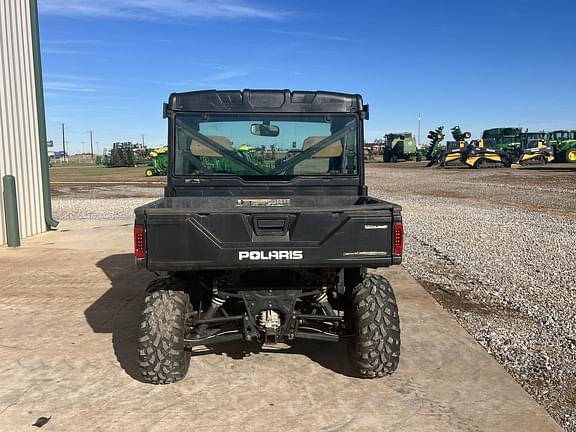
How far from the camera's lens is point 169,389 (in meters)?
3.84

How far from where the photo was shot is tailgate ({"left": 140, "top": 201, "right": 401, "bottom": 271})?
3.50 meters

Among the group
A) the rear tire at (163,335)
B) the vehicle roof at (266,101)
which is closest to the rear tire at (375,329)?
the rear tire at (163,335)

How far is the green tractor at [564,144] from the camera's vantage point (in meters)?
41.3

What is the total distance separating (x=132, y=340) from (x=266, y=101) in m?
2.55

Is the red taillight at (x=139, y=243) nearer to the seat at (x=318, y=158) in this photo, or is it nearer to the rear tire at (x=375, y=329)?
the rear tire at (x=375, y=329)

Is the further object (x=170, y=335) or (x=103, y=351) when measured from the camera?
(x=103, y=351)

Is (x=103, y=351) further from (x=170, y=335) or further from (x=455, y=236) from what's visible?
(x=455, y=236)

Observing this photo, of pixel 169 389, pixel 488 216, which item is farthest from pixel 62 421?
pixel 488 216

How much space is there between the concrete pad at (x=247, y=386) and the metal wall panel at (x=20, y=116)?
17.6ft

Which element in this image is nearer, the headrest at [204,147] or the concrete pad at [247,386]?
the concrete pad at [247,386]

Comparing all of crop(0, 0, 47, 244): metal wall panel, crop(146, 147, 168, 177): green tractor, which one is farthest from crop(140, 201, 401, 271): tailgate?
crop(146, 147, 168, 177): green tractor

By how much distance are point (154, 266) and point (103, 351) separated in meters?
1.59

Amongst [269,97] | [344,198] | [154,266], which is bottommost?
[154,266]

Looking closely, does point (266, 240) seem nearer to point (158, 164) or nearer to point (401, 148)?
point (158, 164)
